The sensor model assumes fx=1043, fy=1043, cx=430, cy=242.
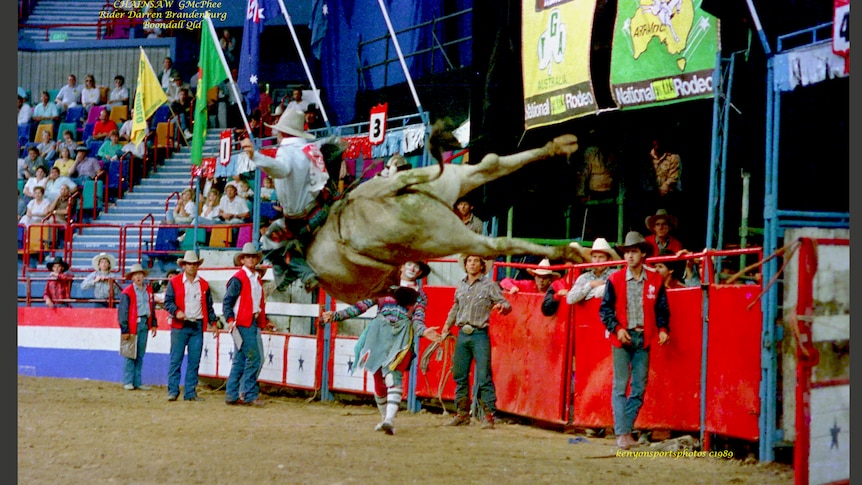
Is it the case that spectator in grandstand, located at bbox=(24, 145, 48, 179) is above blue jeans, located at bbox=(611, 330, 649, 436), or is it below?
above

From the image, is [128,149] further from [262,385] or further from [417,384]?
[417,384]

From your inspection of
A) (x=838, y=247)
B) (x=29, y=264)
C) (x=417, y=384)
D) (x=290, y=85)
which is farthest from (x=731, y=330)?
(x=29, y=264)

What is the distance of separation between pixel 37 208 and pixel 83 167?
82 cm

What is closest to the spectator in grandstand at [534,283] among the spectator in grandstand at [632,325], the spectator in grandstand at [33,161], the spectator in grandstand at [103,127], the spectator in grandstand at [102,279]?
the spectator in grandstand at [632,325]

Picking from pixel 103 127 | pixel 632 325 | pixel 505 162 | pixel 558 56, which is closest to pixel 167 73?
pixel 103 127

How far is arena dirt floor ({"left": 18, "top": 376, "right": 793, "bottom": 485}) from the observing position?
6.76 m

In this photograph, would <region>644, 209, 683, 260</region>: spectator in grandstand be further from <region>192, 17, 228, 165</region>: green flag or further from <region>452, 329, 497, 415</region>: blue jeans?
<region>192, 17, 228, 165</region>: green flag

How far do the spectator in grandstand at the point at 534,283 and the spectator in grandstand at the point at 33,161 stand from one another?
7.31 m

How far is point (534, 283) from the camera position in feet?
30.8

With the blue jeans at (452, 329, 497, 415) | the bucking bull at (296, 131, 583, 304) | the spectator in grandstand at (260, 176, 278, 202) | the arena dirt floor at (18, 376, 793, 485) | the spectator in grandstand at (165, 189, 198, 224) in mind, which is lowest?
the arena dirt floor at (18, 376, 793, 485)

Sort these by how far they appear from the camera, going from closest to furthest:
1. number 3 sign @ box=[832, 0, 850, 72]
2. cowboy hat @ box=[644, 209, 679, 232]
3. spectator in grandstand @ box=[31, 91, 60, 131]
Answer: number 3 sign @ box=[832, 0, 850, 72] → cowboy hat @ box=[644, 209, 679, 232] → spectator in grandstand @ box=[31, 91, 60, 131]

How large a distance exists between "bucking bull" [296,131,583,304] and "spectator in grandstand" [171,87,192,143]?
6271 mm

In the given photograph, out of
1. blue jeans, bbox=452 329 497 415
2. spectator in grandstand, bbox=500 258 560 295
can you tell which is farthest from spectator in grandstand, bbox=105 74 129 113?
blue jeans, bbox=452 329 497 415

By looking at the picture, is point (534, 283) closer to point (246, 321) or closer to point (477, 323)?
point (477, 323)
